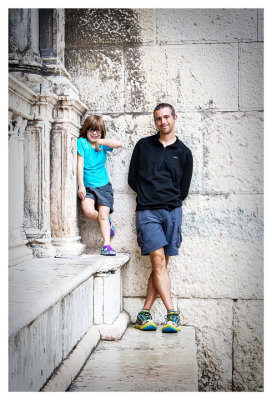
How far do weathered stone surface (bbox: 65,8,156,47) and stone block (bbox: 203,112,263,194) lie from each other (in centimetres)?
89

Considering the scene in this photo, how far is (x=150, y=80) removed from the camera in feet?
11.4

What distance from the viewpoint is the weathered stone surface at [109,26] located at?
3459 mm

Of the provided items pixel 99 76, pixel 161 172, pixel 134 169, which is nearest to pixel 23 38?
pixel 99 76

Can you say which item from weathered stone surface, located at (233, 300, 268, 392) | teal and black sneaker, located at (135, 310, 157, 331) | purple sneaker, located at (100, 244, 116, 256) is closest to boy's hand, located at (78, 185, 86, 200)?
purple sneaker, located at (100, 244, 116, 256)

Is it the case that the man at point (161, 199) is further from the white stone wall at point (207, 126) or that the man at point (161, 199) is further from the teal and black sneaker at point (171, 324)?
the white stone wall at point (207, 126)

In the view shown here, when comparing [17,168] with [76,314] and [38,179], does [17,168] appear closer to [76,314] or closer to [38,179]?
[38,179]

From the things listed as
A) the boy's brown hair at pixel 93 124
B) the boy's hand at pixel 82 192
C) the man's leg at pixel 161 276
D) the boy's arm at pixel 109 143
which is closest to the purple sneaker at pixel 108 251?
the man's leg at pixel 161 276

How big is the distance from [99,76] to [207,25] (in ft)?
3.10

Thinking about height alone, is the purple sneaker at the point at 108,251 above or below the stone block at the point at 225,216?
below

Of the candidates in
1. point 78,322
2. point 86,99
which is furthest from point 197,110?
point 78,322

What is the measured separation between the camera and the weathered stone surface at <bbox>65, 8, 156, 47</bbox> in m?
3.46

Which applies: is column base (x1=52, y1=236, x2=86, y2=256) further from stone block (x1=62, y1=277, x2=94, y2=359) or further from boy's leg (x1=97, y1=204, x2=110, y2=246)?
stone block (x1=62, y1=277, x2=94, y2=359)

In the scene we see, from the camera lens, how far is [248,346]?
3.42m

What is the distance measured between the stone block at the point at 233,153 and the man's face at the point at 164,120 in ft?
1.25
